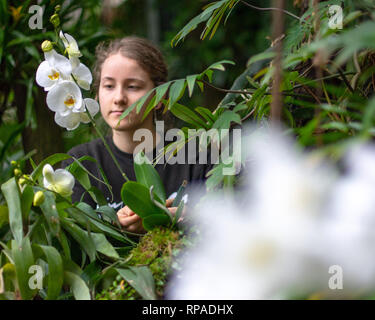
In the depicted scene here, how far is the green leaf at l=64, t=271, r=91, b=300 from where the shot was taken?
656 millimetres

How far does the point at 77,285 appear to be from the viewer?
2.20 feet

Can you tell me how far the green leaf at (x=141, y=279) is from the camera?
0.63 m

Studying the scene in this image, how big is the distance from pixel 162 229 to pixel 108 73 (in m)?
0.72

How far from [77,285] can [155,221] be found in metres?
0.15

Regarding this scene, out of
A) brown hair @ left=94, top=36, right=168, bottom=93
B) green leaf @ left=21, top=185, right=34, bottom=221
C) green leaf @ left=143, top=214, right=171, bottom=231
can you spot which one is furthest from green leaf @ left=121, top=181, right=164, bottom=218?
brown hair @ left=94, top=36, right=168, bottom=93

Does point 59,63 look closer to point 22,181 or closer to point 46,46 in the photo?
point 46,46

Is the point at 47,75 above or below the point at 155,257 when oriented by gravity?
above

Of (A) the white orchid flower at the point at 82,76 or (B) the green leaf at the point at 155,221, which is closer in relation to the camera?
(B) the green leaf at the point at 155,221

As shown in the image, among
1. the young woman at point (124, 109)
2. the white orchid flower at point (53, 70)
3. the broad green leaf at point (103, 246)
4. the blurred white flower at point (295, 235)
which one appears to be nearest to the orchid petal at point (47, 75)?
the white orchid flower at point (53, 70)

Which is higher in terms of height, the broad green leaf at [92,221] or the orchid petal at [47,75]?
the orchid petal at [47,75]

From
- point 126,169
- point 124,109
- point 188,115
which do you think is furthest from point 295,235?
point 126,169

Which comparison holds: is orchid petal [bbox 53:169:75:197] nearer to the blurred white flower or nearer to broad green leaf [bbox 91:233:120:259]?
broad green leaf [bbox 91:233:120:259]

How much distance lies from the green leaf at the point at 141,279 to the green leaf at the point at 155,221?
0.30 ft

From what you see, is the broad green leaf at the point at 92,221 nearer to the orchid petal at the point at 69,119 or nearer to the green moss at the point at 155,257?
the green moss at the point at 155,257
